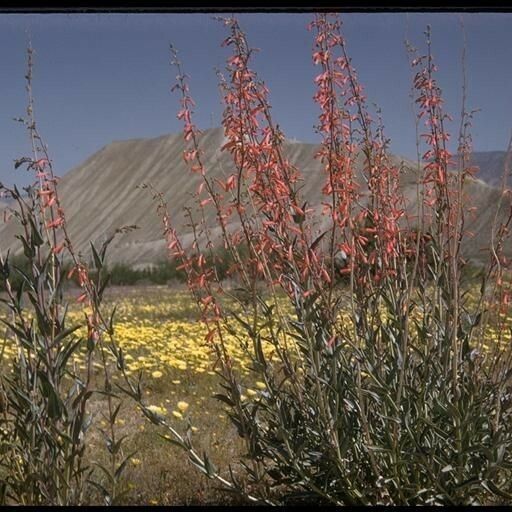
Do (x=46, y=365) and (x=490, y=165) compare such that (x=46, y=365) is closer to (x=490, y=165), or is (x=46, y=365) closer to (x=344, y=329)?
(x=344, y=329)

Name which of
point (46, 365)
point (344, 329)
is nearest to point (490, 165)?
point (344, 329)

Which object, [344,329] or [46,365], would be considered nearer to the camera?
[46,365]

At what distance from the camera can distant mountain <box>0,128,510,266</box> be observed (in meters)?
3.30

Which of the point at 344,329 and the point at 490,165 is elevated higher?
the point at 490,165

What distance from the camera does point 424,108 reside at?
3.28 m

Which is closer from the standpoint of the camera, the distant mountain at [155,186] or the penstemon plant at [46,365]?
the penstemon plant at [46,365]

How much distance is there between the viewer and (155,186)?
3.50 metres

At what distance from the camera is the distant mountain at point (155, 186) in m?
3.30

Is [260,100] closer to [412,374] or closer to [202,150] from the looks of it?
[202,150]

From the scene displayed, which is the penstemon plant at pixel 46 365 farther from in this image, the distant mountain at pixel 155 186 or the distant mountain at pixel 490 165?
the distant mountain at pixel 490 165

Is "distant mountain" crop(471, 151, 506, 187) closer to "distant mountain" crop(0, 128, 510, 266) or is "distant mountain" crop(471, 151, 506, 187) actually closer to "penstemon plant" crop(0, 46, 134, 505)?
"distant mountain" crop(0, 128, 510, 266)

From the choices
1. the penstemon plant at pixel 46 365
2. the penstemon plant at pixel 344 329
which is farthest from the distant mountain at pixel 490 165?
the penstemon plant at pixel 46 365
